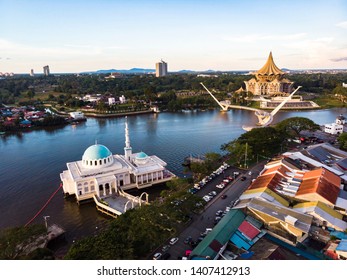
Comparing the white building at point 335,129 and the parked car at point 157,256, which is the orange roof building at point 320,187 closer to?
the parked car at point 157,256

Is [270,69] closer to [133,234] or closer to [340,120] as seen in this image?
[340,120]

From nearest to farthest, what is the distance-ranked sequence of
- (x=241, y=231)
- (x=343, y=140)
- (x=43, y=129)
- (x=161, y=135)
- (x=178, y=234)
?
(x=241, y=231), (x=178, y=234), (x=343, y=140), (x=161, y=135), (x=43, y=129)

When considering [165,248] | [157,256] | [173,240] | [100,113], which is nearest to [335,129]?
[173,240]

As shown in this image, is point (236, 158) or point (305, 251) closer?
point (305, 251)

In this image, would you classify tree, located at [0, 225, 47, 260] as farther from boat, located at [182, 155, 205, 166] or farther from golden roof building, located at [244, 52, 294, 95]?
golden roof building, located at [244, 52, 294, 95]

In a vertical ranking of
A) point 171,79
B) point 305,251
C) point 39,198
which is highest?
point 171,79

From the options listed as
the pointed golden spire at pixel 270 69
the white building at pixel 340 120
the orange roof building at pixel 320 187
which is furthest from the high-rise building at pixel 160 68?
the orange roof building at pixel 320 187

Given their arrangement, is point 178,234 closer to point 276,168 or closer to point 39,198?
point 276,168

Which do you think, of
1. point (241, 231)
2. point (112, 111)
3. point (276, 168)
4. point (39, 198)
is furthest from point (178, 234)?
point (112, 111)

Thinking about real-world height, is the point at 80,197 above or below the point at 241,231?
below
